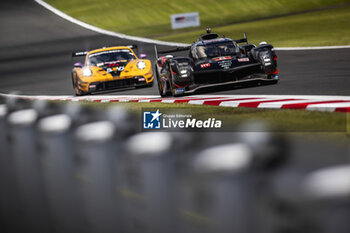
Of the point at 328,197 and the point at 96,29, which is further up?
the point at 328,197

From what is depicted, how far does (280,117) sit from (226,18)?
105 ft

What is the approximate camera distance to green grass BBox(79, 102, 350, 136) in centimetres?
593

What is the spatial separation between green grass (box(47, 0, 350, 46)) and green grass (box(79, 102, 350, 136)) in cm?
1417

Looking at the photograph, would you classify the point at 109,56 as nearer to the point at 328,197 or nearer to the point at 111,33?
the point at 328,197

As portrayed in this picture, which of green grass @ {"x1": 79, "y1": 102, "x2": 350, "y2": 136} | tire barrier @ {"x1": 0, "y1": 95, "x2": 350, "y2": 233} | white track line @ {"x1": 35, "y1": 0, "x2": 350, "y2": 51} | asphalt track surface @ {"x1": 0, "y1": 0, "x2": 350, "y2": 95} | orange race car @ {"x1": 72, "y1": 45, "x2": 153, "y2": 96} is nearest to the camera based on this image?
tire barrier @ {"x1": 0, "y1": 95, "x2": 350, "y2": 233}

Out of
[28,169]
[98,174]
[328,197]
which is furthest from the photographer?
[28,169]

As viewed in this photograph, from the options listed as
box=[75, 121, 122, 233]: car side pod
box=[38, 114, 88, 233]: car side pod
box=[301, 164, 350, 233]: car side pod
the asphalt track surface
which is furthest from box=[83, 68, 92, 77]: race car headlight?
box=[301, 164, 350, 233]: car side pod

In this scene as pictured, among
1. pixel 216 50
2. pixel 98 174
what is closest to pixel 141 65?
pixel 216 50

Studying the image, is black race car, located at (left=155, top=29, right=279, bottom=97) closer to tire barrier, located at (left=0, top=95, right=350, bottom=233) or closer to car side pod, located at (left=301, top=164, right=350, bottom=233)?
tire barrier, located at (left=0, top=95, right=350, bottom=233)

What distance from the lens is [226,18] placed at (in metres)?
38.2

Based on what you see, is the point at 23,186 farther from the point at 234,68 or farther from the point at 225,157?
the point at 234,68

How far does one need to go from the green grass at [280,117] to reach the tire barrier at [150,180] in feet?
7.31

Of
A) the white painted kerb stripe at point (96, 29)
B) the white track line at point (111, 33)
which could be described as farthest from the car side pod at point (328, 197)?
the white painted kerb stripe at point (96, 29)

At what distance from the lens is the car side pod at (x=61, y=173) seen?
9.02 feet
